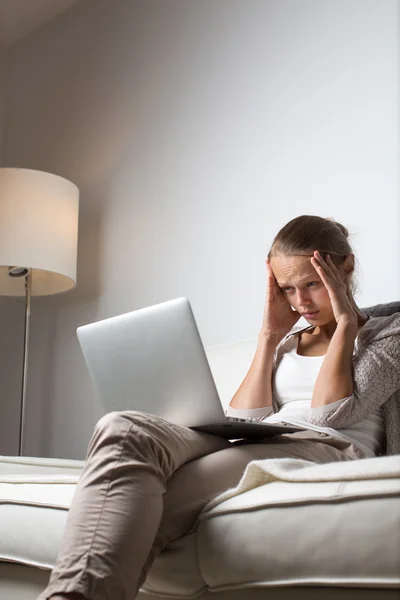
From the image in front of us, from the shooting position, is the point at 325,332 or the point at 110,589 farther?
the point at 325,332

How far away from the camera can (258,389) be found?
1.67 metres

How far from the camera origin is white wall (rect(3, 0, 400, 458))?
231cm

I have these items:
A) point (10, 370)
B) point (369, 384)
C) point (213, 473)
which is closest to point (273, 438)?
point (213, 473)

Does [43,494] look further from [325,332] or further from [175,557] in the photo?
[325,332]

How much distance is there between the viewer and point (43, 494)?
1.32 metres

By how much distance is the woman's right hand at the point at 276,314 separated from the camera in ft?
5.88

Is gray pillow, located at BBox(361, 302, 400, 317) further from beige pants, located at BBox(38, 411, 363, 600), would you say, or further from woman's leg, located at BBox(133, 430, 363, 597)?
beige pants, located at BBox(38, 411, 363, 600)

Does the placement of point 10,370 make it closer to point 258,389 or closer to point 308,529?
point 258,389

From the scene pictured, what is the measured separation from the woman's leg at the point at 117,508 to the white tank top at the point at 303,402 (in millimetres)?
485

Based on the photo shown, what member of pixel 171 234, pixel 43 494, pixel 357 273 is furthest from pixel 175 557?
pixel 171 234

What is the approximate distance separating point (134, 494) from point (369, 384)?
717mm

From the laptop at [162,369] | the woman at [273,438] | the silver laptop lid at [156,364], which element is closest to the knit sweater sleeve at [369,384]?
the woman at [273,438]

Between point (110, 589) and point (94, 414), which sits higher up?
point (110, 589)

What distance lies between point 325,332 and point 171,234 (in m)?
1.22
